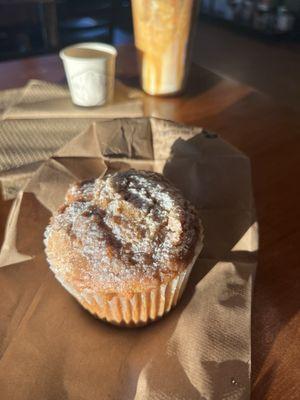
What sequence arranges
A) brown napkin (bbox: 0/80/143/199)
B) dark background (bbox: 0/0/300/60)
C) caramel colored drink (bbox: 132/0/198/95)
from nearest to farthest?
brown napkin (bbox: 0/80/143/199) < caramel colored drink (bbox: 132/0/198/95) < dark background (bbox: 0/0/300/60)

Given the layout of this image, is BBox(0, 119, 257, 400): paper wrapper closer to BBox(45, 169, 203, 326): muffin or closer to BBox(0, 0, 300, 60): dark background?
BBox(45, 169, 203, 326): muffin

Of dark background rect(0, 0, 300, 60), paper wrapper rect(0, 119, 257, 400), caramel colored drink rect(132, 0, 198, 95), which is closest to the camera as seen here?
paper wrapper rect(0, 119, 257, 400)

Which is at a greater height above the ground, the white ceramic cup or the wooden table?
the white ceramic cup

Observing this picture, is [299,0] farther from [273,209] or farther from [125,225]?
[125,225]

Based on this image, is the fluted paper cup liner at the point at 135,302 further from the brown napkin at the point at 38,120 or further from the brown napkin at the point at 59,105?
the brown napkin at the point at 59,105

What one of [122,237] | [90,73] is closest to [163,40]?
[90,73]

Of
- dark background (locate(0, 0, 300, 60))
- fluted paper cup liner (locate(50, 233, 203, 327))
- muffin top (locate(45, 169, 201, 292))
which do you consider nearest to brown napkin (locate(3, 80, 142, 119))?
muffin top (locate(45, 169, 201, 292))

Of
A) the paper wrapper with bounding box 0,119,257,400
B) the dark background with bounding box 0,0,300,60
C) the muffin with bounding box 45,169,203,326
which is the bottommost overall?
the dark background with bounding box 0,0,300,60

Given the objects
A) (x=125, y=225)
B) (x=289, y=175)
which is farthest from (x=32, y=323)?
(x=289, y=175)
